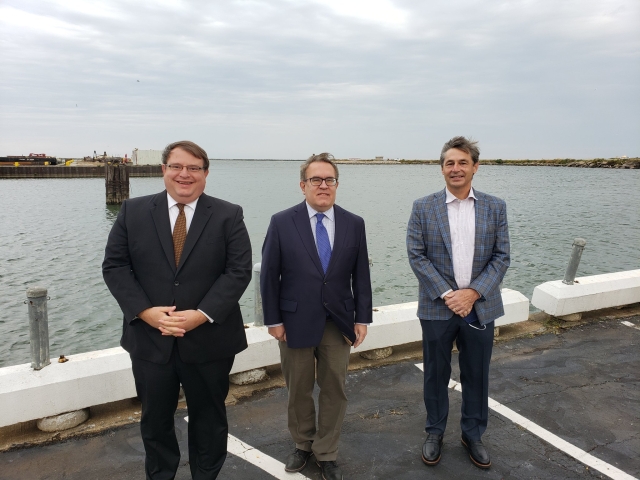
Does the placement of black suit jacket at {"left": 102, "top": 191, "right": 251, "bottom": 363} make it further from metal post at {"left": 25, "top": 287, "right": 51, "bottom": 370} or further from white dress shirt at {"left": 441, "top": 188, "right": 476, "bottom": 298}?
white dress shirt at {"left": 441, "top": 188, "right": 476, "bottom": 298}

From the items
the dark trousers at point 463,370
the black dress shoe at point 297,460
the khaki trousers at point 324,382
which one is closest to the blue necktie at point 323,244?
the khaki trousers at point 324,382

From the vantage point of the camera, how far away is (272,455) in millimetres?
3268

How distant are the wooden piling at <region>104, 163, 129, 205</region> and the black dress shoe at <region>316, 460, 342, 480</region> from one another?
38.6 m

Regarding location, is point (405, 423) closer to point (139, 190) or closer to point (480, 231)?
point (480, 231)

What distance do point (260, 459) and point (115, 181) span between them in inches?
1539

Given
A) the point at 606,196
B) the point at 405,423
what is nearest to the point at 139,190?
the point at 606,196

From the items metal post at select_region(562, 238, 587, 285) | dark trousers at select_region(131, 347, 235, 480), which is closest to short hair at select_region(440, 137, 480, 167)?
dark trousers at select_region(131, 347, 235, 480)

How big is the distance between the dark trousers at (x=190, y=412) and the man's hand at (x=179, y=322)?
0.19 m

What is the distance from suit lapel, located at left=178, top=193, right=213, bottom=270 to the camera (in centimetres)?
264

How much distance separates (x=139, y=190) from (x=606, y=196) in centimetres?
5225

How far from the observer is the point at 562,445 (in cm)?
343

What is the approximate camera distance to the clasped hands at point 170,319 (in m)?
2.54

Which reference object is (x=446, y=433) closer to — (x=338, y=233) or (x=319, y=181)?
(x=338, y=233)

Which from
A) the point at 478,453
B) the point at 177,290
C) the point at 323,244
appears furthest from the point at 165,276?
the point at 478,453
